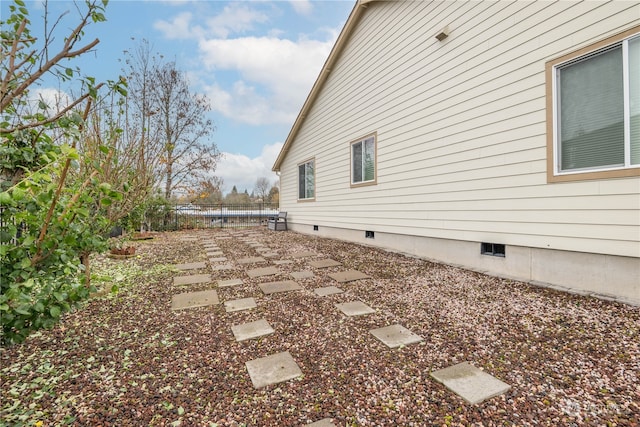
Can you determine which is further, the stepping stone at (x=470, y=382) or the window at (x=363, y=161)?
the window at (x=363, y=161)

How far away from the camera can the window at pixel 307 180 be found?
9.80 metres

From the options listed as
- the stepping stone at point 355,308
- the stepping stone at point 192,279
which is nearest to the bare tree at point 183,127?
the stepping stone at point 192,279

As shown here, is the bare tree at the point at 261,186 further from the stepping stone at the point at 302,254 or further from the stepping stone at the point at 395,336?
the stepping stone at the point at 395,336

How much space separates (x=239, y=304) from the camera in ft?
10.5

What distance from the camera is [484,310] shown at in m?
2.88

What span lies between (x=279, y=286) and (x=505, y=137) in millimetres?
3657

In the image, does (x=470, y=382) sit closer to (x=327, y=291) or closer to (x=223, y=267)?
(x=327, y=291)

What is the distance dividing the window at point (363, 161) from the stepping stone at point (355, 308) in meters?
4.05

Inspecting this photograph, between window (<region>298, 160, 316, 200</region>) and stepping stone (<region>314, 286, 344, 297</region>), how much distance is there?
20.3 feet

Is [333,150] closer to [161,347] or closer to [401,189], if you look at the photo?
[401,189]

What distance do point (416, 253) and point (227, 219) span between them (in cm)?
1182

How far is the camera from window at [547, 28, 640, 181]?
Answer: 113 inches

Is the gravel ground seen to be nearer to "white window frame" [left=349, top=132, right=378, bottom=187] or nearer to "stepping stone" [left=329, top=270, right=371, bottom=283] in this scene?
"stepping stone" [left=329, top=270, right=371, bottom=283]

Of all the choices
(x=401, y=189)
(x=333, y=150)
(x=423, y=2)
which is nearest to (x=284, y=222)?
(x=333, y=150)
